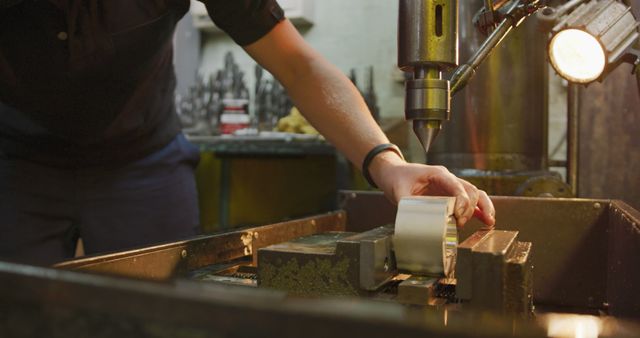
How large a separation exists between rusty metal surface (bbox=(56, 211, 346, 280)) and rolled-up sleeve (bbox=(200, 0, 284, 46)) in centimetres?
35

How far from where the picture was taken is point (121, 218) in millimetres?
1150

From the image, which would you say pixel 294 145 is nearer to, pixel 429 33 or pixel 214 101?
pixel 214 101

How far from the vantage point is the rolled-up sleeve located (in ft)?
3.16

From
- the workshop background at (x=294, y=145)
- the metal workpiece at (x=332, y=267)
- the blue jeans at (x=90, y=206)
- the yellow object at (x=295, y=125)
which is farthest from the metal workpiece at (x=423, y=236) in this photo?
the yellow object at (x=295, y=125)

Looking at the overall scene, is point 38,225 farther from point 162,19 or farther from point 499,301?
point 499,301

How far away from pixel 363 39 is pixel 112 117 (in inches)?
76.4

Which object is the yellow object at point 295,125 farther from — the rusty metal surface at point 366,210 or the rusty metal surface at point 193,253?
the rusty metal surface at point 193,253

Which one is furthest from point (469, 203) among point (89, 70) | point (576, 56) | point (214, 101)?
point (214, 101)

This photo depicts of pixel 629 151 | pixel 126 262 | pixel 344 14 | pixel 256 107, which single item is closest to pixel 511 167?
pixel 629 151

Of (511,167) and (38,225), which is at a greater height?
(511,167)

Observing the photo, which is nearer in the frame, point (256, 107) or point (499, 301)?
point (499, 301)

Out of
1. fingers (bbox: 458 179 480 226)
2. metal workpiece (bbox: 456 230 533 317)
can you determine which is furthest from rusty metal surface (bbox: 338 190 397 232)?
metal workpiece (bbox: 456 230 533 317)

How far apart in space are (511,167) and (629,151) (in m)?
0.26

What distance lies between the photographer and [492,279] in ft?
1.62
